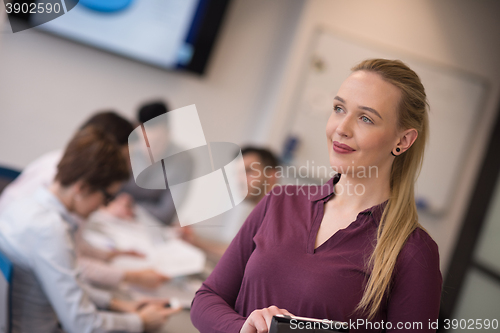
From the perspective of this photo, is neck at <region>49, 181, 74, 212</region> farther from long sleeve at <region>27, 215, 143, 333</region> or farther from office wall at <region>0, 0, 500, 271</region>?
office wall at <region>0, 0, 500, 271</region>

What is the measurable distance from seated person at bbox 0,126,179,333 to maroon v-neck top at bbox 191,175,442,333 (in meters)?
0.55

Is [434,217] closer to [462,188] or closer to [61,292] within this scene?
[462,188]

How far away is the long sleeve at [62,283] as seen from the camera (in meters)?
1.26

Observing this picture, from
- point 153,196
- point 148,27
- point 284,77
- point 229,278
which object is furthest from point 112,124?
point 284,77

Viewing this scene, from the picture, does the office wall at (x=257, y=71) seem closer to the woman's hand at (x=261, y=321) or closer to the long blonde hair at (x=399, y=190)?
the long blonde hair at (x=399, y=190)

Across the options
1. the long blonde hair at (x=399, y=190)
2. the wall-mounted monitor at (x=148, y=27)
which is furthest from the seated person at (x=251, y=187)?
the long blonde hair at (x=399, y=190)

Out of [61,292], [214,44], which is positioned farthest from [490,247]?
[61,292]

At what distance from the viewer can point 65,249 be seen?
4.24 ft

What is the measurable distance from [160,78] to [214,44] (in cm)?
46

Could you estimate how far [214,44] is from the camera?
3.12 m

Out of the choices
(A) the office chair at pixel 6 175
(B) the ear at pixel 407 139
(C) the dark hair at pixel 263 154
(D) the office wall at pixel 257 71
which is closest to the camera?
(B) the ear at pixel 407 139

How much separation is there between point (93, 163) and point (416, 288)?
42.2 inches

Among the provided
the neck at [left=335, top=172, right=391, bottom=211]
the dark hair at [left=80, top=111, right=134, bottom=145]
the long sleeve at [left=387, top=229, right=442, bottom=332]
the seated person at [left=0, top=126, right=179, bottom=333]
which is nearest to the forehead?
the neck at [left=335, top=172, right=391, bottom=211]

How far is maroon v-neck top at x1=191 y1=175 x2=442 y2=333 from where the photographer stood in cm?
74
